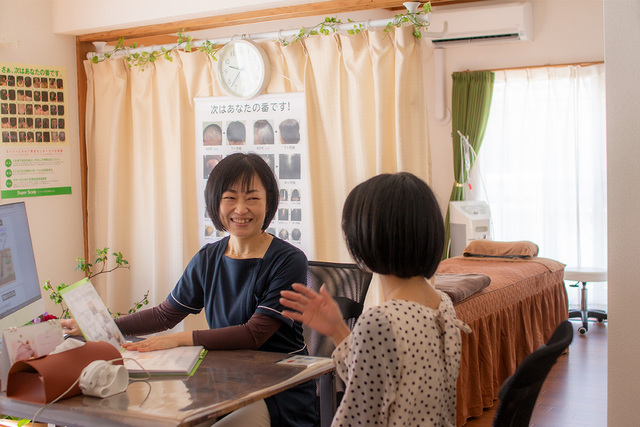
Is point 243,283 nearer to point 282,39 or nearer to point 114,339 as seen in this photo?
point 114,339

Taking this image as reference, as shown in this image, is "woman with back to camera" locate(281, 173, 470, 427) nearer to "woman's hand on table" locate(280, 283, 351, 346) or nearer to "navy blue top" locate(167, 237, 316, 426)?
"woman's hand on table" locate(280, 283, 351, 346)

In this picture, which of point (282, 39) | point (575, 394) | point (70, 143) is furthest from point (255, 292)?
point (575, 394)

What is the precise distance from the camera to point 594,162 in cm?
565

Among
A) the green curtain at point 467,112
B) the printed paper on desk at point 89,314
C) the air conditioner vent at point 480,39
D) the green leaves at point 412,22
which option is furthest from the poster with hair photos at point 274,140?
the air conditioner vent at point 480,39

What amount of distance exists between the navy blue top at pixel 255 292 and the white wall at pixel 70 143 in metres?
1.71

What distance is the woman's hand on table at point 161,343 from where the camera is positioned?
192 centimetres

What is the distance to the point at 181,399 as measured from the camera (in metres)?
1.54

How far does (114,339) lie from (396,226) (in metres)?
1.03

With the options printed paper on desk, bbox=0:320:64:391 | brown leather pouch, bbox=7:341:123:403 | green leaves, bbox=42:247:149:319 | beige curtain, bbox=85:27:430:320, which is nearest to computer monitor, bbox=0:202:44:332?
printed paper on desk, bbox=0:320:64:391

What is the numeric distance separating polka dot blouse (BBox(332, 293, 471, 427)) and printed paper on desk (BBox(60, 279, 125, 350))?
81 cm

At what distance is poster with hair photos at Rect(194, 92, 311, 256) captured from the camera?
3.29m

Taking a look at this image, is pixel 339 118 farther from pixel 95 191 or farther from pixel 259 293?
pixel 95 191

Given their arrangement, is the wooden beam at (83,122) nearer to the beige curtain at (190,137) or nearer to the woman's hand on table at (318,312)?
the beige curtain at (190,137)

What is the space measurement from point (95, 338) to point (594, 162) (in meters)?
4.88
